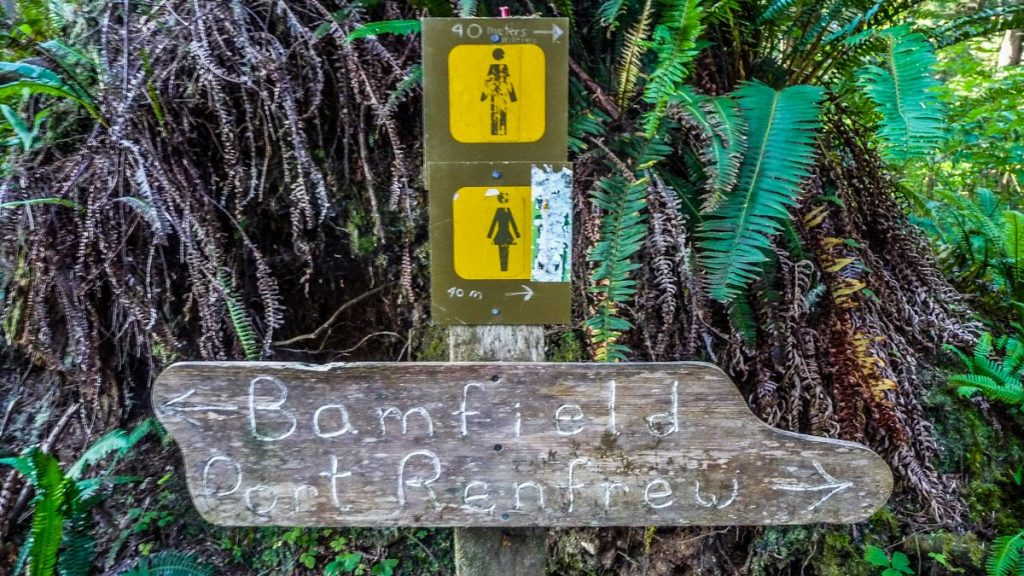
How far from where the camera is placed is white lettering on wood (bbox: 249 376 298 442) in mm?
1386

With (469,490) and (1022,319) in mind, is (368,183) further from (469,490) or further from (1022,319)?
(1022,319)

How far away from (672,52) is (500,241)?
1.08 metres

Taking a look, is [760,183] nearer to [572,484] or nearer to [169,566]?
[572,484]

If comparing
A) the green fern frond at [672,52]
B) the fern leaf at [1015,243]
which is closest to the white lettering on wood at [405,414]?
the green fern frond at [672,52]

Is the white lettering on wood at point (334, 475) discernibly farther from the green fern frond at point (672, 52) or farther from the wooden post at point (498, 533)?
the green fern frond at point (672, 52)

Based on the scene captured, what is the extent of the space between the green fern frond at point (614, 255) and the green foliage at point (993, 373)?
1.55m

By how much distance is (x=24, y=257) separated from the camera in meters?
2.27

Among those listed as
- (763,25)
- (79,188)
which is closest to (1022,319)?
(763,25)

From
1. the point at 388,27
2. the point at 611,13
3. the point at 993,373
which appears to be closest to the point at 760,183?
the point at 611,13

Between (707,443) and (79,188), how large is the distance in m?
2.36

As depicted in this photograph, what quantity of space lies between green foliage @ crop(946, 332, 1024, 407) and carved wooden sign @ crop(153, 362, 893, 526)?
135 centimetres

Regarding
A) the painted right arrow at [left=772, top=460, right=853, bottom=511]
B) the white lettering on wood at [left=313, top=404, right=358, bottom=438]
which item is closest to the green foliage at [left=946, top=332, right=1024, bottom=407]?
the painted right arrow at [left=772, top=460, right=853, bottom=511]

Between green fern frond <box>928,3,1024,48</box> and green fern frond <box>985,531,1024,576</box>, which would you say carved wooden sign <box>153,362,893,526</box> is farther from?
green fern frond <box>928,3,1024,48</box>

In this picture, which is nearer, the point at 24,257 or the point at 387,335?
the point at 24,257
